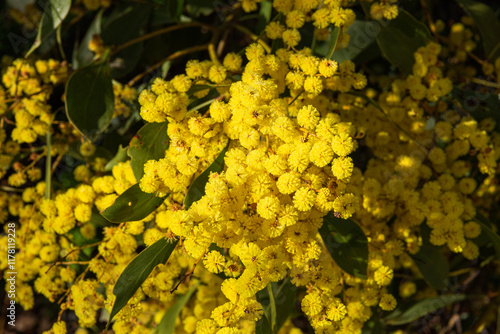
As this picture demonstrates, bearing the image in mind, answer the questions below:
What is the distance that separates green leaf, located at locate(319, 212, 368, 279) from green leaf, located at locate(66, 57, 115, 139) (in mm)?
1021

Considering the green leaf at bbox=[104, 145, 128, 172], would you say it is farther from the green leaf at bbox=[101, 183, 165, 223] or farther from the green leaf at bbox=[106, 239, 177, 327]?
the green leaf at bbox=[106, 239, 177, 327]

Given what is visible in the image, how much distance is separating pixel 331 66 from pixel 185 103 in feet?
1.54

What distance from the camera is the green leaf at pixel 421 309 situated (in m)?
2.02

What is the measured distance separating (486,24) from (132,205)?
1.77 metres

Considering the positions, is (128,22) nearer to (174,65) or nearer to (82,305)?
(174,65)

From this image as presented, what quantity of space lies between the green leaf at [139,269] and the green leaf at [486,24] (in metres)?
1.67

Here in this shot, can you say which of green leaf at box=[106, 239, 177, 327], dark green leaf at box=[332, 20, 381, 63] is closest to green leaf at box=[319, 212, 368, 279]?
green leaf at box=[106, 239, 177, 327]

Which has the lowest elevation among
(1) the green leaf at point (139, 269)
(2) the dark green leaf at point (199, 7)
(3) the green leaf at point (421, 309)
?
(3) the green leaf at point (421, 309)

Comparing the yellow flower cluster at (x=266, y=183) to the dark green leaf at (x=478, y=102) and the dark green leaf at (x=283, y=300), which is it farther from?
the dark green leaf at (x=283, y=300)

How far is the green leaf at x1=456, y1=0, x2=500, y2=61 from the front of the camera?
76.4 inches

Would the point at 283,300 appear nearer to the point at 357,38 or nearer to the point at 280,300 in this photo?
the point at 280,300

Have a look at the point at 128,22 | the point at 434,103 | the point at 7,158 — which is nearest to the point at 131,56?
the point at 128,22

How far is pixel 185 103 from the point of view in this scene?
133 cm

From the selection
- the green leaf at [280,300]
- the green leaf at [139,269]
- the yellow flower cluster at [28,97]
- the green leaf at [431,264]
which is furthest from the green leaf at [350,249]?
the yellow flower cluster at [28,97]
